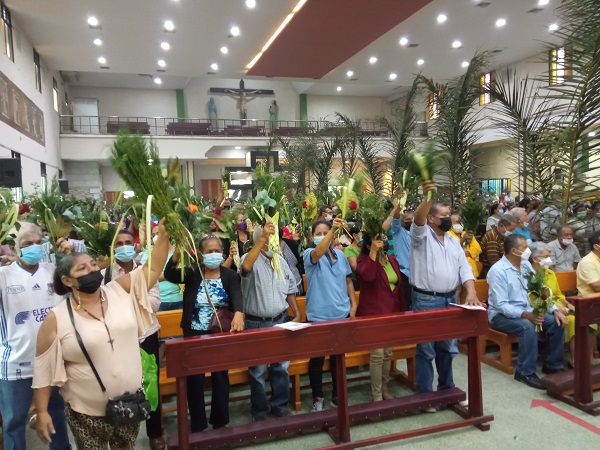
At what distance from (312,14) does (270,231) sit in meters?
10.9

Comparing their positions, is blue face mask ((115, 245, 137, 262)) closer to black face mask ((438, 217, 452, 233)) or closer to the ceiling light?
black face mask ((438, 217, 452, 233))

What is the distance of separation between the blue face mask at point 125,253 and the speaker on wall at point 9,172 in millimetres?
3960

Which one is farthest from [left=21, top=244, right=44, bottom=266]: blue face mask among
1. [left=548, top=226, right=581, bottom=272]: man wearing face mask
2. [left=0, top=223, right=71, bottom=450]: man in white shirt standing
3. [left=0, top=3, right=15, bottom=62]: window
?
[left=0, top=3, right=15, bottom=62]: window

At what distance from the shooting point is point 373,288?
159 inches

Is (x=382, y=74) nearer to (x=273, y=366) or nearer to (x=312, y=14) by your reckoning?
(x=312, y=14)

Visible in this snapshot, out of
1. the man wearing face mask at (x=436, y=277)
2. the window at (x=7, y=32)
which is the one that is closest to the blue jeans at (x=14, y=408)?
the man wearing face mask at (x=436, y=277)

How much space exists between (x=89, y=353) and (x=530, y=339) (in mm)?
3844

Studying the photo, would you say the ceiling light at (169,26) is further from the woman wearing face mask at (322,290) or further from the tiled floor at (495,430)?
the tiled floor at (495,430)

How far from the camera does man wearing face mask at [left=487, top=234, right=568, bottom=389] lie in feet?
14.4

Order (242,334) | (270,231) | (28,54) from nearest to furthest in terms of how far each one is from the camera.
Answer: (242,334) → (270,231) → (28,54)

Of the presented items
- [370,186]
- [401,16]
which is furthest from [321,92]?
[370,186]

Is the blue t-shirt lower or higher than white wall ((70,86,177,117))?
lower

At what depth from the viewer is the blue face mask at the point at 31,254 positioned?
300 centimetres

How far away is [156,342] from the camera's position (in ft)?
11.2
